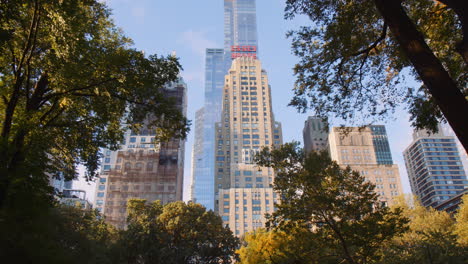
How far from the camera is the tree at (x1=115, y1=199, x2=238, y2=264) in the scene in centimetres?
2969

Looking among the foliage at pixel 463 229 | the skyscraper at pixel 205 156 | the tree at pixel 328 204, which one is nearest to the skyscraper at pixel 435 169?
the skyscraper at pixel 205 156

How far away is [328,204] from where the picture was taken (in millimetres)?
18906

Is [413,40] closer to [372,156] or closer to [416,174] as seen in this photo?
[372,156]

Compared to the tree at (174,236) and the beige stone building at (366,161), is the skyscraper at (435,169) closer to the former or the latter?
Result: the beige stone building at (366,161)

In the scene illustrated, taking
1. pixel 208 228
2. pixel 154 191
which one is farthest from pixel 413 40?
pixel 154 191

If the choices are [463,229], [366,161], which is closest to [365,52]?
[463,229]

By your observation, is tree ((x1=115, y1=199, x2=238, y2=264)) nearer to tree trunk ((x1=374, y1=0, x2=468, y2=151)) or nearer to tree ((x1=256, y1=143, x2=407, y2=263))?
tree ((x1=256, y1=143, x2=407, y2=263))

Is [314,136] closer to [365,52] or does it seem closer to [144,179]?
[144,179]

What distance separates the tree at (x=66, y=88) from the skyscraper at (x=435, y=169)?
466 ft

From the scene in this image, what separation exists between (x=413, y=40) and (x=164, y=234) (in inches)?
1158

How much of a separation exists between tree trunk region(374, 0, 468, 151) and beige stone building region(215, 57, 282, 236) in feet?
297

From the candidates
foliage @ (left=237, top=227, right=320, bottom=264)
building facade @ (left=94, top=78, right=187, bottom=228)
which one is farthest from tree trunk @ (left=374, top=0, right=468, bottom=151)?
building facade @ (left=94, top=78, right=187, bottom=228)

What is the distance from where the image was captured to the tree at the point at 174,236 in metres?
29.7

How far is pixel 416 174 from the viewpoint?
147m
